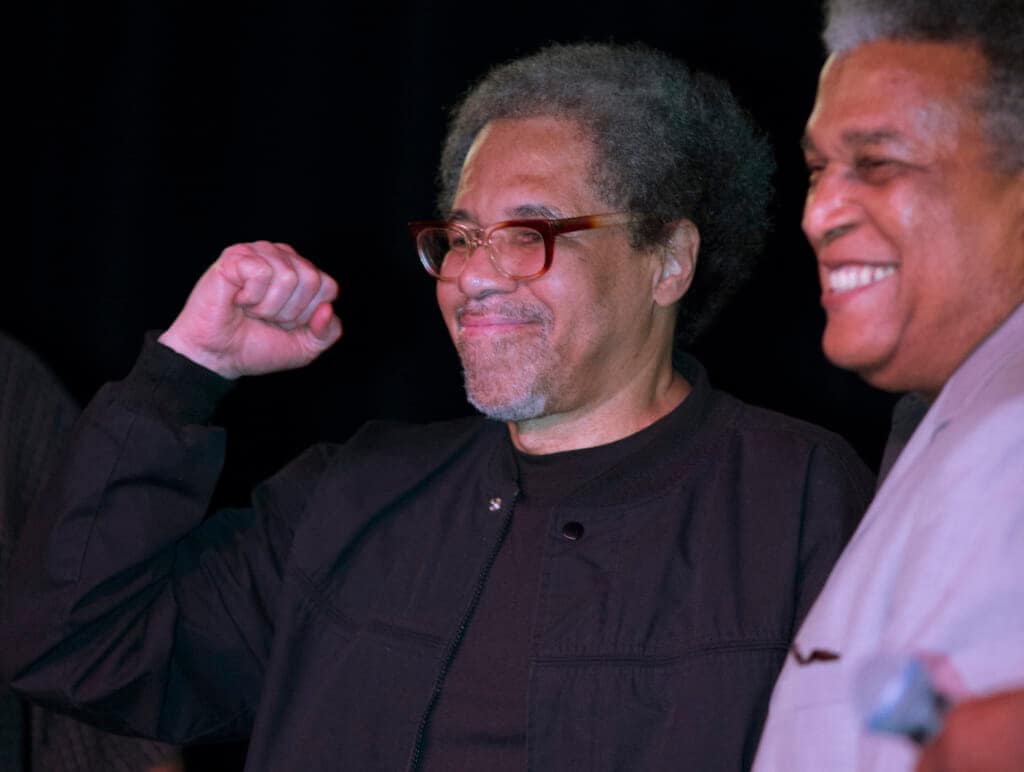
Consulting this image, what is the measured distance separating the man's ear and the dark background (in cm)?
45

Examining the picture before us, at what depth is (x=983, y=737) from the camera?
2.56 ft

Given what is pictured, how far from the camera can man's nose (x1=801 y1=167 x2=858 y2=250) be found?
1.32 meters

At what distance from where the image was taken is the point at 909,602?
982mm

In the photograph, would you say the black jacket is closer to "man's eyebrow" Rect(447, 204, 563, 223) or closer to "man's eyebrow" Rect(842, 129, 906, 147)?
"man's eyebrow" Rect(447, 204, 563, 223)

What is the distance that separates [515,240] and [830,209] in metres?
0.66

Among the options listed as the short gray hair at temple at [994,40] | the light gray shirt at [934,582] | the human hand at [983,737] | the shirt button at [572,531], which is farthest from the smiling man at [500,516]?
the human hand at [983,737]

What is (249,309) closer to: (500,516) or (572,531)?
(500,516)

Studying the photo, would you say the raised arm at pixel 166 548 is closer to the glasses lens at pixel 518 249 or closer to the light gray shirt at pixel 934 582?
the glasses lens at pixel 518 249

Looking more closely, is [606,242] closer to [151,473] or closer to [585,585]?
[585,585]

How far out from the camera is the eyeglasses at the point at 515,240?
1881mm

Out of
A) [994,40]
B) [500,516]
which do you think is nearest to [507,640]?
[500,516]

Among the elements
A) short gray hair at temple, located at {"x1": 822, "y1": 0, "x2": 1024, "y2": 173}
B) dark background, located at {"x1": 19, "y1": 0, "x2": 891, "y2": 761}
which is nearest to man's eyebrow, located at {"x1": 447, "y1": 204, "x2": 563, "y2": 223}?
dark background, located at {"x1": 19, "y1": 0, "x2": 891, "y2": 761}

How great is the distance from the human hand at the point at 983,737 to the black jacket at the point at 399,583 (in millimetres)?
767

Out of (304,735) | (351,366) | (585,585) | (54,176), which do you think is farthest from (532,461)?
(54,176)
